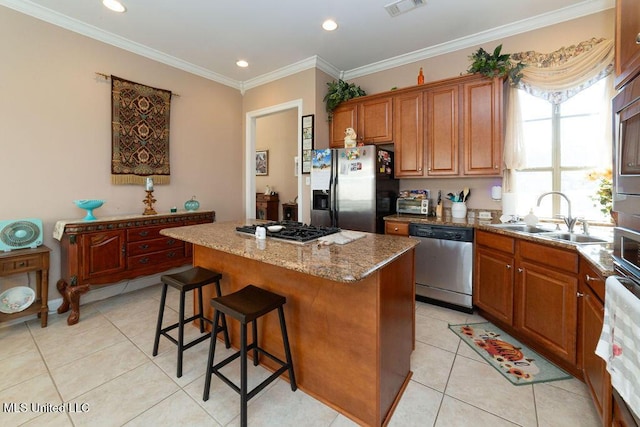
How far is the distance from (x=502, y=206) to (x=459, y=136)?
2.85 ft

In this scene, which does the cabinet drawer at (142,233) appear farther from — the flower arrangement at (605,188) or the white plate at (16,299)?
the flower arrangement at (605,188)

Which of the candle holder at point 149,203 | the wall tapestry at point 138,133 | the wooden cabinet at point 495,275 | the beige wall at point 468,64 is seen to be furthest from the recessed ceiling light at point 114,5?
the wooden cabinet at point 495,275

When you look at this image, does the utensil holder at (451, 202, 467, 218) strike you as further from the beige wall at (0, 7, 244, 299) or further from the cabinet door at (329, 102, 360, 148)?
the beige wall at (0, 7, 244, 299)

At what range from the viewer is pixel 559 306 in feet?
6.18

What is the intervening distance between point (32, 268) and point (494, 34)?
16.5ft

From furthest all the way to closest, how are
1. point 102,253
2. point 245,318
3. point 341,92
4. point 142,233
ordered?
1. point 341,92
2. point 142,233
3. point 102,253
4. point 245,318

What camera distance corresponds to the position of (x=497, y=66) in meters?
2.73

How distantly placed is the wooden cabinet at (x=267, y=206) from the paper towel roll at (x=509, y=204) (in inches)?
175

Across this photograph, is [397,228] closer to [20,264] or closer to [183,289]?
[183,289]

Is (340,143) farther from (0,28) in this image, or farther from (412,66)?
(0,28)

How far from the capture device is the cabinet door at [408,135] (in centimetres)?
324

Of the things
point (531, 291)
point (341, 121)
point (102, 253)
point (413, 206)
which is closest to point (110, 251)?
point (102, 253)

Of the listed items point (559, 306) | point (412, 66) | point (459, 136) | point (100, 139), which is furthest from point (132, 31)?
point (559, 306)

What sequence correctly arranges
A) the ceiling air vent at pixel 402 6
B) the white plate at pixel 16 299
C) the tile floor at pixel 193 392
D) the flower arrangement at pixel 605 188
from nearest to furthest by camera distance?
1. the tile floor at pixel 193 392
2. the flower arrangement at pixel 605 188
3. the white plate at pixel 16 299
4. the ceiling air vent at pixel 402 6
